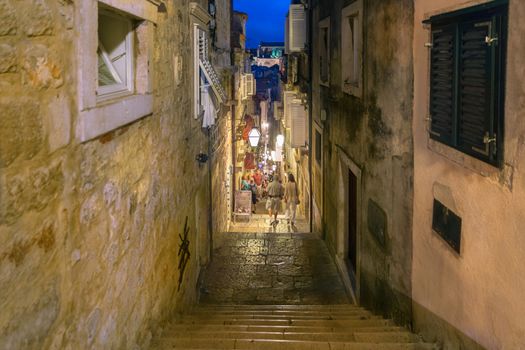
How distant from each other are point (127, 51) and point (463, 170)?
2.69 m

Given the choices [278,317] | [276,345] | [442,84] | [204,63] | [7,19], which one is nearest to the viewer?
[7,19]

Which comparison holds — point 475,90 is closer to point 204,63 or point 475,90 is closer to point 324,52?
point 204,63

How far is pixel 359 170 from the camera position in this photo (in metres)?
6.88

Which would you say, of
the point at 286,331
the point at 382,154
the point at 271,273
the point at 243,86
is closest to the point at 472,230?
the point at 286,331

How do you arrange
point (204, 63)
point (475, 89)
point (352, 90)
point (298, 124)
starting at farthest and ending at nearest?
1. point (298, 124)
2. point (204, 63)
3. point (352, 90)
4. point (475, 89)

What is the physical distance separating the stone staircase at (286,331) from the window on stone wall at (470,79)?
5.97 feet

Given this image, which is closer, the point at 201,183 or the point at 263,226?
the point at 201,183

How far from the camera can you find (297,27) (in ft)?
44.9

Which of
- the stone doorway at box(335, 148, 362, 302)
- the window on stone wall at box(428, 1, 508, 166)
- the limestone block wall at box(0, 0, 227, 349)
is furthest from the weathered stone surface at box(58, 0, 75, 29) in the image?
the stone doorway at box(335, 148, 362, 302)

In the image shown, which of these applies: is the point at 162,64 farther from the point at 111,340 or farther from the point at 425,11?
the point at 111,340

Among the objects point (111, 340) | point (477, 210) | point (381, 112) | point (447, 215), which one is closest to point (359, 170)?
point (381, 112)

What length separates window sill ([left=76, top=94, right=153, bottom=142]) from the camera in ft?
8.87

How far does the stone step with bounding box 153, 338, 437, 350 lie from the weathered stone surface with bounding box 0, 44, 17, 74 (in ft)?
9.34

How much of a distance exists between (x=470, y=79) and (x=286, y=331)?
2.91 metres
